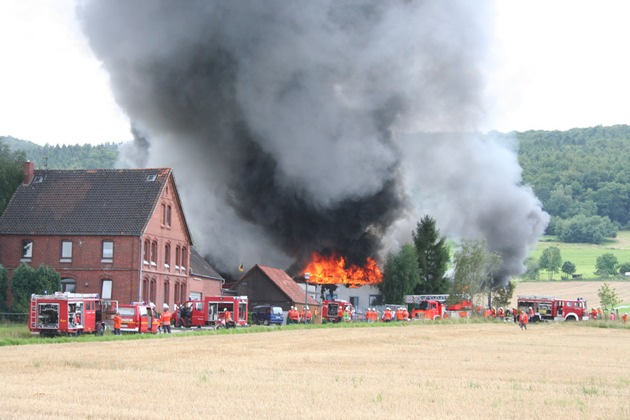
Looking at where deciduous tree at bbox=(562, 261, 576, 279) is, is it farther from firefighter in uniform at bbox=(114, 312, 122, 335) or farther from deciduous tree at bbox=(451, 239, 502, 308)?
firefighter in uniform at bbox=(114, 312, 122, 335)

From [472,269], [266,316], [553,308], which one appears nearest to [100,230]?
[266,316]

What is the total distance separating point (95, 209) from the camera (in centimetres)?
6159

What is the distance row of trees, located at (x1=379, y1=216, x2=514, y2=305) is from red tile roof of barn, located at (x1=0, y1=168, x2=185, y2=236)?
102 feet

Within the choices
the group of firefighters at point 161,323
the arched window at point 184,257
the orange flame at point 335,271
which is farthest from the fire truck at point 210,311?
the orange flame at point 335,271

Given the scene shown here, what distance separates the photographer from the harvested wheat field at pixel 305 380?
58.0 ft

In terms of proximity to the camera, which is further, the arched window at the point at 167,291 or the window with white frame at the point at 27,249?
the arched window at the point at 167,291

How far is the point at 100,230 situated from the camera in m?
60.2

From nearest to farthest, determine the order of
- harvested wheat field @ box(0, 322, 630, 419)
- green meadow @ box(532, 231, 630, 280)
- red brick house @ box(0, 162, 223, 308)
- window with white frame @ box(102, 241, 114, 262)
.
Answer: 1. harvested wheat field @ box(0, 322, 630, 419)
2. red brick house @ box(0, 162, 223, 308)
3. window with white frame @ box(102, 241, 114, 262)
4. green meadow @ box(532, 231, 630, 280)

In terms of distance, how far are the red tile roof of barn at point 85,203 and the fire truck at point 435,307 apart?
27548 mm

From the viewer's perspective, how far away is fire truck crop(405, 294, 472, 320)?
80.1m

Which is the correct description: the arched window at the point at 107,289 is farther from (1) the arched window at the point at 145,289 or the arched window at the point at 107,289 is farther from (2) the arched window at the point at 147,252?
(2) the arched window at the point at 147,252

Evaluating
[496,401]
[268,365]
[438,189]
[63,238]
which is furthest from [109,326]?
[438,189]

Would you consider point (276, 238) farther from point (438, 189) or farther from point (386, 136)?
point (438, 189)

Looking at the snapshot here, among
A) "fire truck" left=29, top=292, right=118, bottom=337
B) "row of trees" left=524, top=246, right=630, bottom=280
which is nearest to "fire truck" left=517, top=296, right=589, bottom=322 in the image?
"fire truck" left=29, top=292, right=118, bottom=337
